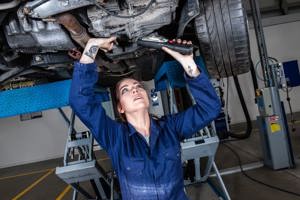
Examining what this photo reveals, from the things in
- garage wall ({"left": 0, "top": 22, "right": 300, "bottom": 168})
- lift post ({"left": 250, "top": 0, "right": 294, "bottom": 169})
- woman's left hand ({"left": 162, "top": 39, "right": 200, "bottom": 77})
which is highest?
woman's left hand ({"left": 162, "top": 39, "right": 200, "bottom": 77})

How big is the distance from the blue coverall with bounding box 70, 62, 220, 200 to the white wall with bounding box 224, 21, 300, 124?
7.00 m

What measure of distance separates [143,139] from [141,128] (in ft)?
0.22

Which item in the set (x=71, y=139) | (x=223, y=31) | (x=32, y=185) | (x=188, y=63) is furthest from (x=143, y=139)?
(x=32, y=185)

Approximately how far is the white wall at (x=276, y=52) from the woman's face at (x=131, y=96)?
701cm

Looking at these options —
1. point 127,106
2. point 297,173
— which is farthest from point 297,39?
point 127,106

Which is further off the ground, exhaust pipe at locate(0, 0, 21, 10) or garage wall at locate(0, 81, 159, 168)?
exhaust pipe at locate(0, 0, 21, 10)

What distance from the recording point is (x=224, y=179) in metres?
4.01

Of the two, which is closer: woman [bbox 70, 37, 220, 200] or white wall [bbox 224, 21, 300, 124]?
woman [bbox 70, 37, 220, 200]

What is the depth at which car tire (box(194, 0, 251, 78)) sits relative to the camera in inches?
72.6

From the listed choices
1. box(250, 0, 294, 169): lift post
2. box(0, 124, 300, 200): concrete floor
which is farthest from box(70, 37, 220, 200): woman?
box(250, 0, 294, 169): lift post

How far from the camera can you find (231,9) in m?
1.83

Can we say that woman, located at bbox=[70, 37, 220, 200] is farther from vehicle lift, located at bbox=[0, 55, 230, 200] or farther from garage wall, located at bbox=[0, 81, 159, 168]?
garage wall, located at bbox=[0, 81, 159, 168]

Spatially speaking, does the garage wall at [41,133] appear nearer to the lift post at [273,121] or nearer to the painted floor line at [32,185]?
the painted floor line at [32,185]

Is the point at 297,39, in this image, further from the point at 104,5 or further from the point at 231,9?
the point at 104,5
